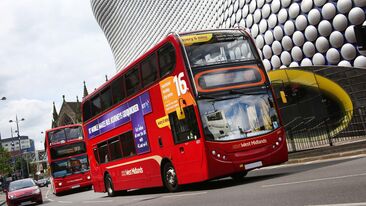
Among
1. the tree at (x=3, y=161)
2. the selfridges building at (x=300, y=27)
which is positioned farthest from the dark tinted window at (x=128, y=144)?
the tree at (x=3, y=161)

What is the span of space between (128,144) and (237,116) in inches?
188

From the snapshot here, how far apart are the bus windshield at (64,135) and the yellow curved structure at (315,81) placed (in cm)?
1337

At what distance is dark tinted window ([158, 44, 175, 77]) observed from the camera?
11.5 m

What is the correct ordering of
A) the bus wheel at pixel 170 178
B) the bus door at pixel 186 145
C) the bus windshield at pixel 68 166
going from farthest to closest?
the bus windshield at pixel 68 166 → the bus wheel at pixel 170 178 → the bus door at pixel 186 145

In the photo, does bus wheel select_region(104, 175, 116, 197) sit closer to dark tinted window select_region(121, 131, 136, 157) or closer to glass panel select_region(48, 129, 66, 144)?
dark tinted window select_region(121, 131, 136, 157)

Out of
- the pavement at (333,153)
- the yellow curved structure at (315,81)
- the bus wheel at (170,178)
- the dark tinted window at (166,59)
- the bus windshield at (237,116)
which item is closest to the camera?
the bus windshield at (237,116)

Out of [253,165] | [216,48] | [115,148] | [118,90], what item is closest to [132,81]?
[118,90]

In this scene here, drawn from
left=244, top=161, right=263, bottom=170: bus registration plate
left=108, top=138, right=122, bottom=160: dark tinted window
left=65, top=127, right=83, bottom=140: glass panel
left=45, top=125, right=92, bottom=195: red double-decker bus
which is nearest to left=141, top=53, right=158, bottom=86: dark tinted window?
left=108, top=138, right=122, bottom=160: dark tinted window

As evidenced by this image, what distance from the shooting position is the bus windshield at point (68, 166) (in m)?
26.5

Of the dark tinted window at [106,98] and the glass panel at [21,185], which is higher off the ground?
the dark tinted window at [106,98]

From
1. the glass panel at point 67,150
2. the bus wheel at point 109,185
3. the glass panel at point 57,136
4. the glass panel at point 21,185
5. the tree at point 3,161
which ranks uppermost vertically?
the tree at point 3,161

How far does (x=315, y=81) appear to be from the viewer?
28844 millimetres

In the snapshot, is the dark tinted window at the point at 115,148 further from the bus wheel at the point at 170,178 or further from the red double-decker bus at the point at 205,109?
the bus wheel at the point at 170,178

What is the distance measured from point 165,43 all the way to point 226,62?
5.76 feet
